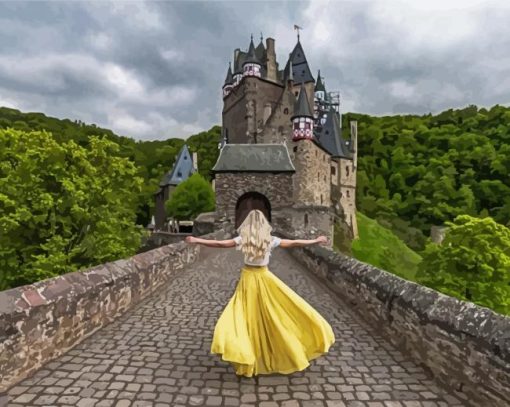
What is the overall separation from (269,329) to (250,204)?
21.2 m

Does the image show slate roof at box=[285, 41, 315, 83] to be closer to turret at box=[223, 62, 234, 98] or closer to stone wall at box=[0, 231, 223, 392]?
turret at box=[223, 62, 234, 98]

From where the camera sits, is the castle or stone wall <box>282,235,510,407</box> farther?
the castle

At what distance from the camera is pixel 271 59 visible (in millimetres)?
49188

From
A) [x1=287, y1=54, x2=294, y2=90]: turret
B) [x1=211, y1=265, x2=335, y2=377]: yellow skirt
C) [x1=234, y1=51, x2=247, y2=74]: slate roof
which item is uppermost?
[x1=234, y1=51, x2=247, y2=74]: slate roof

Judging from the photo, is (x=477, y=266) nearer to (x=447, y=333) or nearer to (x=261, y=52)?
(x=447, y=333)

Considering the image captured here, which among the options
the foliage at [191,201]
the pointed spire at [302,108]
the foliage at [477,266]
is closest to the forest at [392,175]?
the foliage at [477,266]

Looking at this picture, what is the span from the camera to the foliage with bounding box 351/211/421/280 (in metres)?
38.0

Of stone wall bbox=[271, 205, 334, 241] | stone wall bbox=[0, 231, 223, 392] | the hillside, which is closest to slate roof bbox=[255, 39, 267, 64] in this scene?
the hillside

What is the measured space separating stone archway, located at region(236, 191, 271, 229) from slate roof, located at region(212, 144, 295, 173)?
5.78 feet

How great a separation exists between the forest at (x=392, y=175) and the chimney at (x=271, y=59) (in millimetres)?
18961

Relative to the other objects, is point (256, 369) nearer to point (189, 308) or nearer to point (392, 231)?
point (189, 308)

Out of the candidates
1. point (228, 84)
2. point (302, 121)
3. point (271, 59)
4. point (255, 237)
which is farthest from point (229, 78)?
point (255, 237)

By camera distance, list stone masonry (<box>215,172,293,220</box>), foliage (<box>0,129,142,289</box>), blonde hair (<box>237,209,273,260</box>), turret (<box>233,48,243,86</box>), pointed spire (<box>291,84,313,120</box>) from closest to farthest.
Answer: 1. blonde hair (<box>237,209,273,260</box>)
2. foliage (<box>0,129,142,289</box>)
3. stone masonry (<box>215,172,293,220</box>)
4. pointed spire (<box>291,84,313,120</box>)
5. turret (<box>233,48,243,86</box>)

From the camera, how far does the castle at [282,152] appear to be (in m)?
24.4
